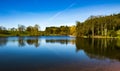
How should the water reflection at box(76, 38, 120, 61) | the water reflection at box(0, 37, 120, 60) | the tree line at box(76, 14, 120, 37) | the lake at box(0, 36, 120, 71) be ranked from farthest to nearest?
1. the tree line at box(76, 14, 120, 37)
2. the water reflection at box(0, 37, 120, 60)
3. the water reflection at box(76, 38, 120, 61)
4. the lake at box(0, 36, 120, 71)

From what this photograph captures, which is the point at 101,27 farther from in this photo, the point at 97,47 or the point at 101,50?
the point at 101,50

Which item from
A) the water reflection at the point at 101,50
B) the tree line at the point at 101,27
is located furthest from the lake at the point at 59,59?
the tree line at the point at 101,27

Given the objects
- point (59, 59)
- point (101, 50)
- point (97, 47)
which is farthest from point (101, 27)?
point (59, 59)

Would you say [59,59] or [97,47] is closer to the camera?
[59,59]

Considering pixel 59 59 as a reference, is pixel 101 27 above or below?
above

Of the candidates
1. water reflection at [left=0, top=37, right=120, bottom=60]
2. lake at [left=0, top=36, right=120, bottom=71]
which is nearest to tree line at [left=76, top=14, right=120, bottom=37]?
water reflection at [left=0, top=37, right=120, bottom=60]

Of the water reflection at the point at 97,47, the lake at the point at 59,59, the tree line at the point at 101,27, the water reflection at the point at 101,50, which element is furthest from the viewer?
the tree line at the point at 101,27

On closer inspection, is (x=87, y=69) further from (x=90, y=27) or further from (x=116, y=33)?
(x=90, y=27)

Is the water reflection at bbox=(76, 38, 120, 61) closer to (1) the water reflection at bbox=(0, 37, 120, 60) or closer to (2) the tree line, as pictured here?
(1) the water reflection at bbox=(0, 37, 120, 60)

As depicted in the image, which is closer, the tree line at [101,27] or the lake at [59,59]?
the lake at [59,59]

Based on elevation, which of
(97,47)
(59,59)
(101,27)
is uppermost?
(101,27)

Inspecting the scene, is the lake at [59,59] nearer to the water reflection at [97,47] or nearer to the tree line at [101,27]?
the water reflection at [97,47]

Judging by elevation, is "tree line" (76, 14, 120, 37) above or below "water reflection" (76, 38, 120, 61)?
above

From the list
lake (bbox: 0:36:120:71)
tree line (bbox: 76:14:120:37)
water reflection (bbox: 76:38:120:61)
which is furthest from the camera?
tree line (bbox: 76:14:120:37)
